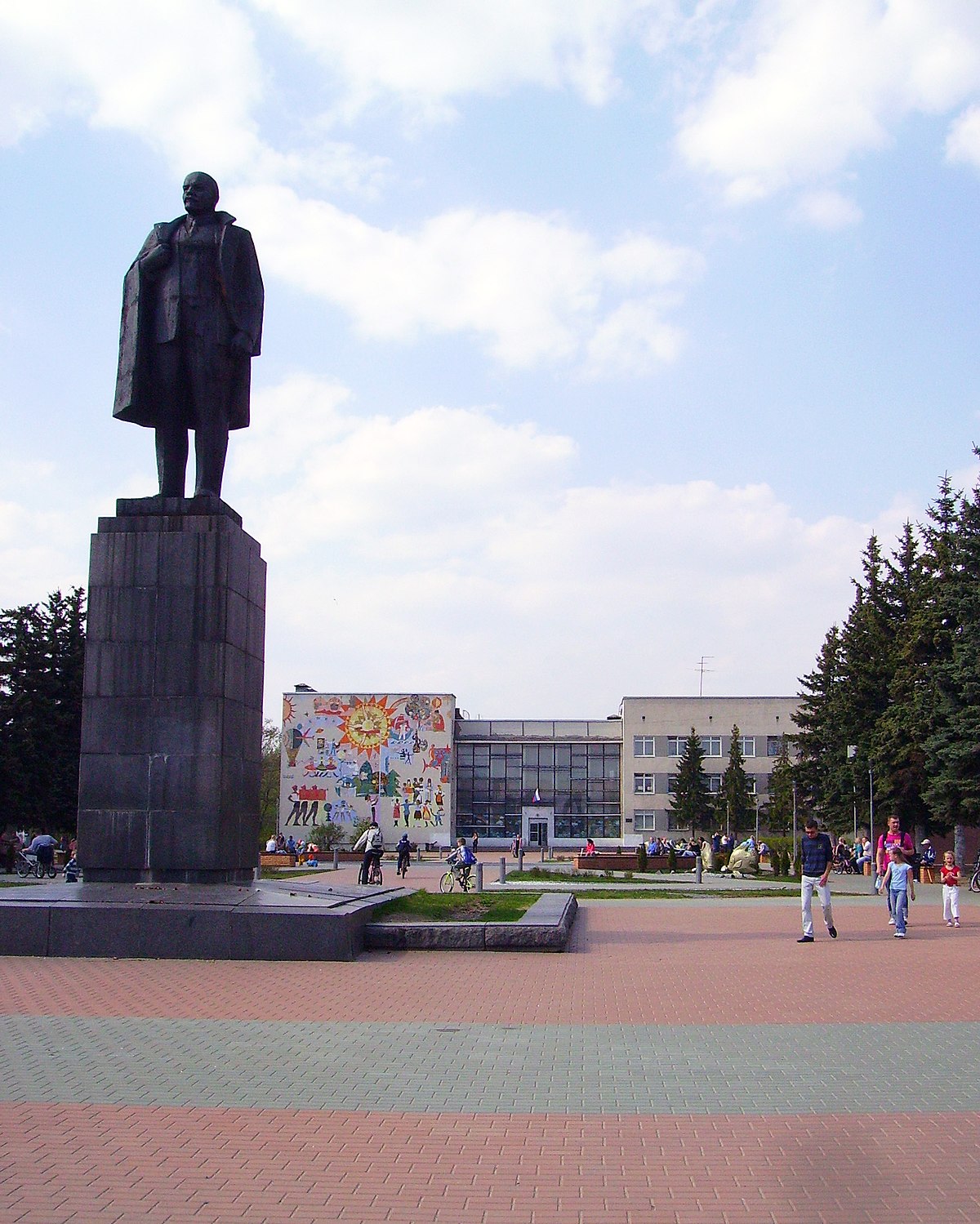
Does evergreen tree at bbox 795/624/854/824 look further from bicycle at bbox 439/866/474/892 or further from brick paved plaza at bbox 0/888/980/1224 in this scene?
brick paved plaza at bbox 0/888/980/1224

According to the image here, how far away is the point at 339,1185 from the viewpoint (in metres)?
5.07

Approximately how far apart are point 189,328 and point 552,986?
816 cm

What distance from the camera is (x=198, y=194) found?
14.0m

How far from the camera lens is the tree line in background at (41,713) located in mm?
38719

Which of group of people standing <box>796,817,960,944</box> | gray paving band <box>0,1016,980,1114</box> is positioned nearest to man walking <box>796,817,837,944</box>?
group of people standing <box>796,817,960,944</box>

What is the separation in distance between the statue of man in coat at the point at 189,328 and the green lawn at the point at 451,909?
5.36m

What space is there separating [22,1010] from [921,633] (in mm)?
34653

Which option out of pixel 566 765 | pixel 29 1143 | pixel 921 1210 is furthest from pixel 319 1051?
pixel 566 765

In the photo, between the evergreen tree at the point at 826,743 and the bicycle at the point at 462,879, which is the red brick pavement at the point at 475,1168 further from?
the evergreen tree at the point at 826,743

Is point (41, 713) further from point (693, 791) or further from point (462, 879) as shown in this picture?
point (693, 791)

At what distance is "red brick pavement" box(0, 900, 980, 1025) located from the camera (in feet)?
30.8

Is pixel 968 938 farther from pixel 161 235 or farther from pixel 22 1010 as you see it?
pixel 161 235

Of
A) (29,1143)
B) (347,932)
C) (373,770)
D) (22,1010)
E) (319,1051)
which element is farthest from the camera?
(373,770)

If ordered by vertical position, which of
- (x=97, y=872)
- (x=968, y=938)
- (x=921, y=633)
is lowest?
(x=968, y=938)
